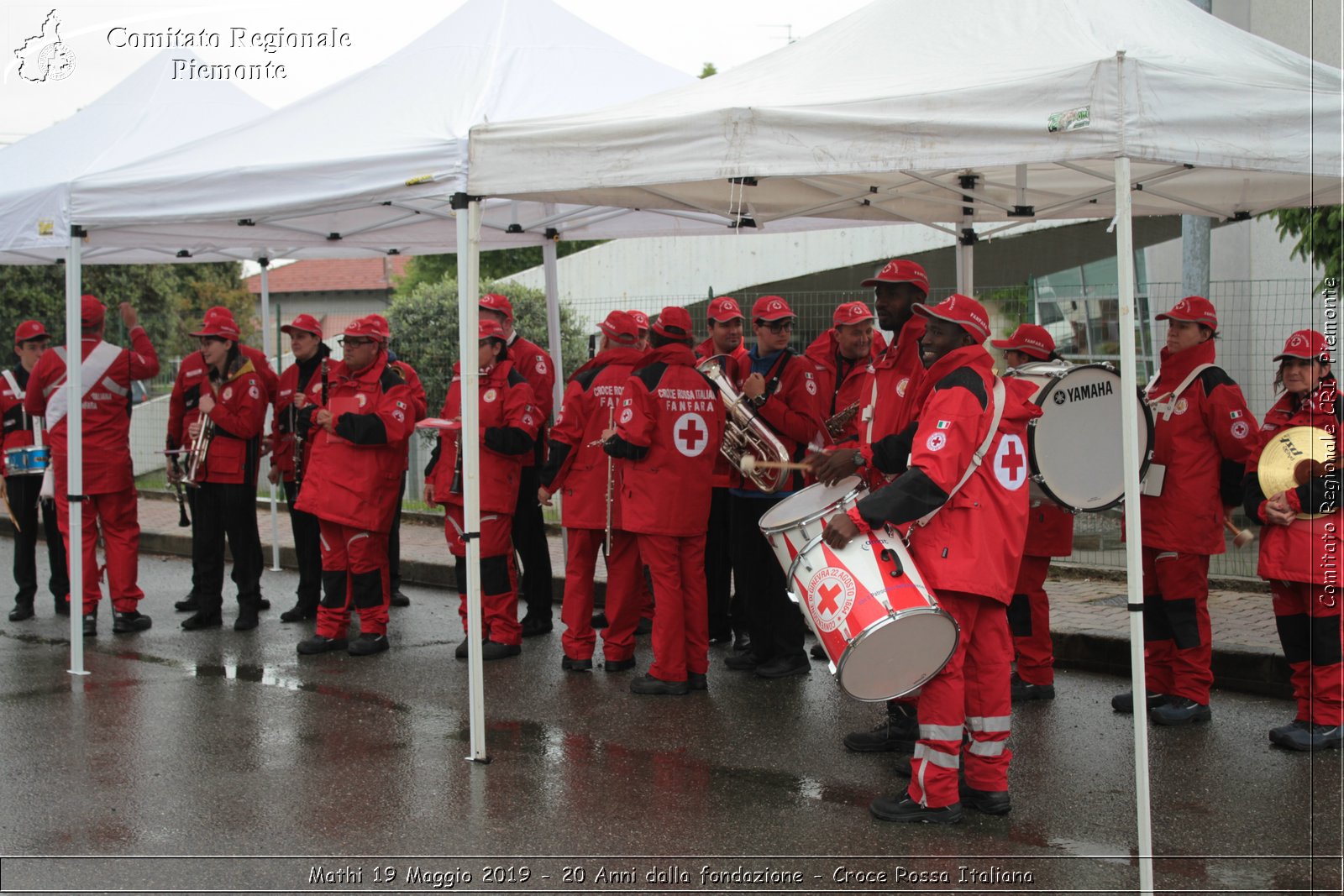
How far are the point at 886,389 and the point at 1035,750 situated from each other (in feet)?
6.10

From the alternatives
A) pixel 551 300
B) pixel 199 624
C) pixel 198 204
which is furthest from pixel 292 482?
pixel 198 204

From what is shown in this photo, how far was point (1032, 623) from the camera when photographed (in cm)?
671

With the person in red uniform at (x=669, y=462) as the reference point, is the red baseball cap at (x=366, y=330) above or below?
above

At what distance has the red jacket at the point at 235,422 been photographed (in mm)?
8523

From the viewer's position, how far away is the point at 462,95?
680 centimetres

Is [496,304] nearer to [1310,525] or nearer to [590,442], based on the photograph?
[590,442]

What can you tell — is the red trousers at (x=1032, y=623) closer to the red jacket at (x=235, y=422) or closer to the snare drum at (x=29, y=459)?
the red jacket at (x=235, y=422)

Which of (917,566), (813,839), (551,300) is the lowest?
(813,839)

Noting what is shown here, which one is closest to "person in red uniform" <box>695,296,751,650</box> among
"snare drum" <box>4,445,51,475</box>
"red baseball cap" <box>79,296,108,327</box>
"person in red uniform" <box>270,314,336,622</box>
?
"person in red uniform" <box>270,314,336,622</box>

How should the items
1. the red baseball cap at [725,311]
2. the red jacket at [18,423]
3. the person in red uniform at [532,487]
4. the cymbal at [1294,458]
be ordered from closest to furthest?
the cymbal at [1294,458] < the red baseball cap at [725,311] < the person in red uniform at [532,487] < the red jacket at [18,423]

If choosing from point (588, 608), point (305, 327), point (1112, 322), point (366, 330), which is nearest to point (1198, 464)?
point (588, 608)

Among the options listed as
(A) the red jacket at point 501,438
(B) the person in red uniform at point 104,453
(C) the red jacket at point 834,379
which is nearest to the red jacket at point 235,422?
(B) the person in red uniform at point 104,453

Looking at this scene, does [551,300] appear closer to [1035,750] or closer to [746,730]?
[746,730]

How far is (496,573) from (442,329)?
888 cm
